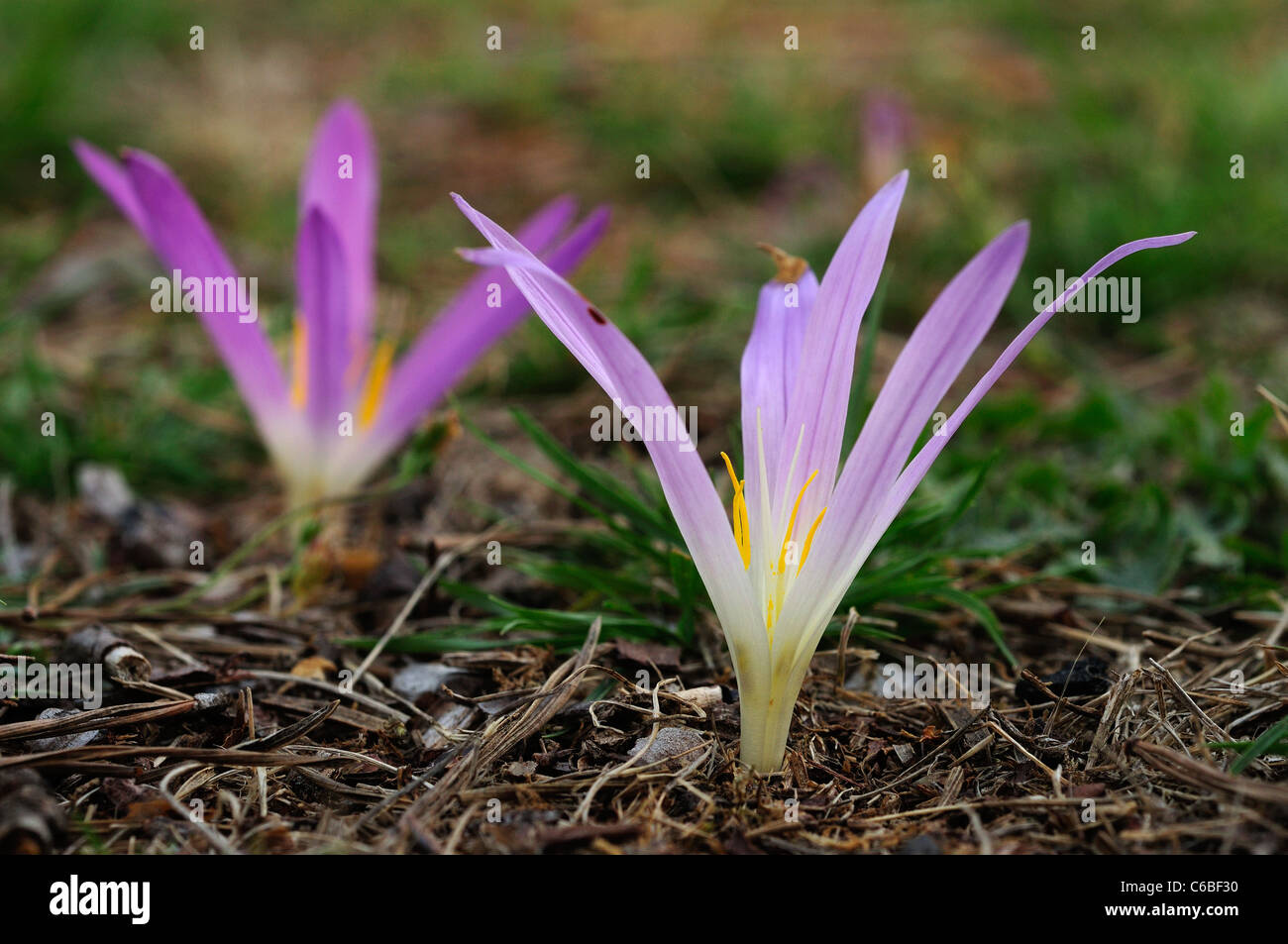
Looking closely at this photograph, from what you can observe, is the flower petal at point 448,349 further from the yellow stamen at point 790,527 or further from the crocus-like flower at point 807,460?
the yellow stamen at point 790,527

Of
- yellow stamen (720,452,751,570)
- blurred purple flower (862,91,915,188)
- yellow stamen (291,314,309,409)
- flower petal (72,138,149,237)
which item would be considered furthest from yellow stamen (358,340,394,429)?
blurred purple flower (862,91,915,188)

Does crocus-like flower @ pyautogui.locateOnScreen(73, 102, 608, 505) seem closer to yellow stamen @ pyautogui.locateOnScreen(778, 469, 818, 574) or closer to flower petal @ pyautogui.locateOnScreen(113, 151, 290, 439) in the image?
flower petal @ pyautogui.locateOnScreen(113, 151, 290, 439)

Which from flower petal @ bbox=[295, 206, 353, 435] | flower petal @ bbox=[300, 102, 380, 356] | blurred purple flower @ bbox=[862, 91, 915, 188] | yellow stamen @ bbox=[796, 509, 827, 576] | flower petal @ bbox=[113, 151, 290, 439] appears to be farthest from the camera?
blurred purple flower @ bbox=[862, 91, 915, 188]

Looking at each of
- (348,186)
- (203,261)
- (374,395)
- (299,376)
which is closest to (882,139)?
(348,186)

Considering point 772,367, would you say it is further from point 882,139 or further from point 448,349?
point 882,139

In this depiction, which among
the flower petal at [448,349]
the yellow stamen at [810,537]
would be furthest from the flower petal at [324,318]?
the yellow stamen at [810,537]

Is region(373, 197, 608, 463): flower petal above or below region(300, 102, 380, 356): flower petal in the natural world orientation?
below

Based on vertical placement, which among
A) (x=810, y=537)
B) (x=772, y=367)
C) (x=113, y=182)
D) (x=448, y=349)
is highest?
(x=113, y=182)
